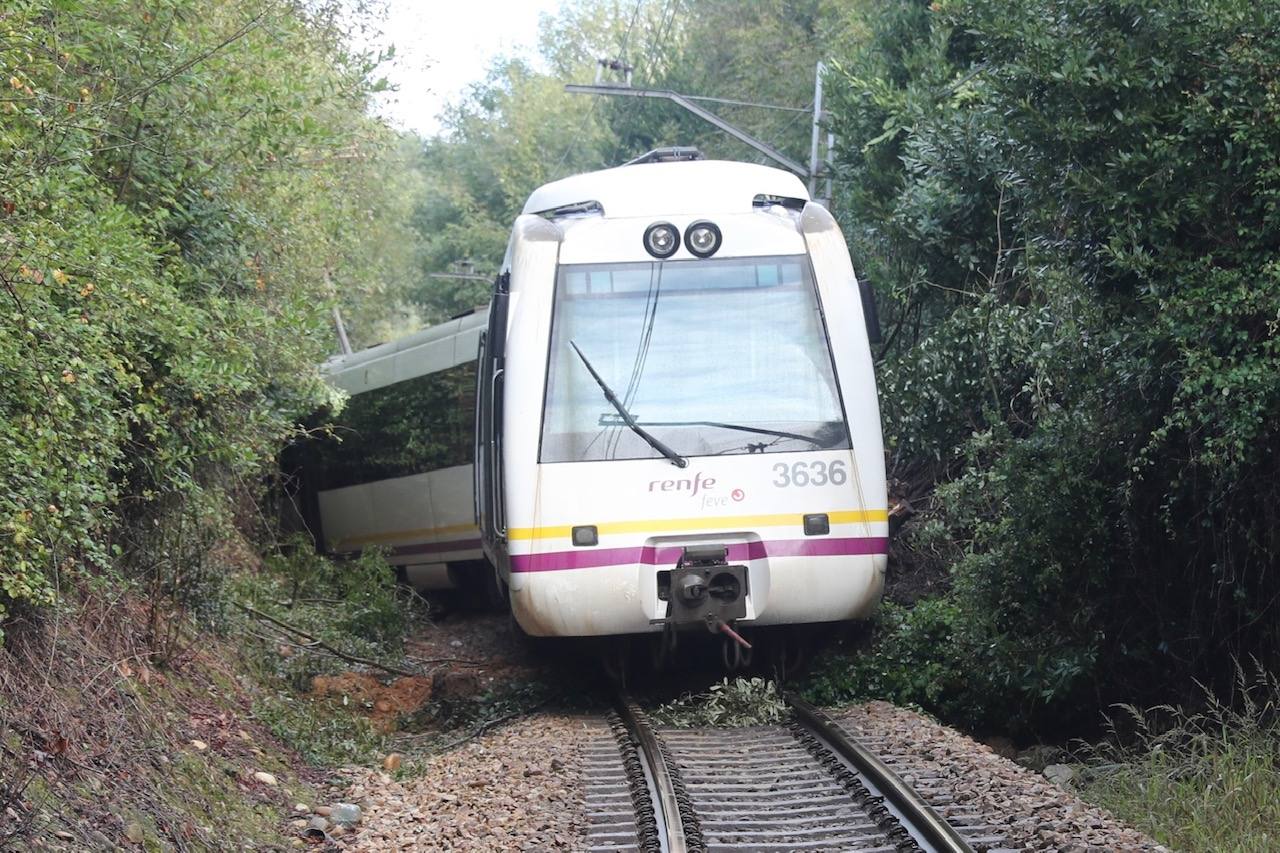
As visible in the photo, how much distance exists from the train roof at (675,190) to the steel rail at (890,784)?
3210mm

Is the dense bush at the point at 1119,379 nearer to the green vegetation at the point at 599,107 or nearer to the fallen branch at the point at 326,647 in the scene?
the fallen branch at the point at 326,647

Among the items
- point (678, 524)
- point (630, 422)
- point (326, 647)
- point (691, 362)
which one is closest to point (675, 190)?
point (691, 362)

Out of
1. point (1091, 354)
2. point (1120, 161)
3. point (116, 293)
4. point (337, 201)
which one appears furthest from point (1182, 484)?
point (337, 201)

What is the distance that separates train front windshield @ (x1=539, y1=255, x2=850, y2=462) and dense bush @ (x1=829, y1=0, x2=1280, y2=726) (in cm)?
146

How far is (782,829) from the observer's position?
6.23 meters

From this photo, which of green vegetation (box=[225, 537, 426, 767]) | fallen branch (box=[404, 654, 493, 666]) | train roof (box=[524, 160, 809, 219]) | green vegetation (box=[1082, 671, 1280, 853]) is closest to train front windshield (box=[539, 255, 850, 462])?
train roof (box=[524, 160, 809, 219])

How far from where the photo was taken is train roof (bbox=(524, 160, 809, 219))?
30.9 ft

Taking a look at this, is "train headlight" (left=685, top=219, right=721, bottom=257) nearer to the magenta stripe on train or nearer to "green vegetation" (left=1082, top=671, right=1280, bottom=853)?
the magenta stripe on train

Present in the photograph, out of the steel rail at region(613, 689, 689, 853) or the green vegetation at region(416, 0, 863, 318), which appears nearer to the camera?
the steel rail at region(613, 689, 689, 853)

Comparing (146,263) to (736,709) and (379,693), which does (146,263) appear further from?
(379,693)

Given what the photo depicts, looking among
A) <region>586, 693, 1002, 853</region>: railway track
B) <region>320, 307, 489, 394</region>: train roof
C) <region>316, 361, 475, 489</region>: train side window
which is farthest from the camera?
<region>316, 361, 475, 489</region>: train side window

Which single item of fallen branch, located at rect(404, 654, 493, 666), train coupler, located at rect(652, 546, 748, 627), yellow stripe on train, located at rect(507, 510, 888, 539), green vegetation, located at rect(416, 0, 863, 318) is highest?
green vegetation, located at rect(416, 0, 863, 318)

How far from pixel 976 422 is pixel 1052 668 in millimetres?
3831

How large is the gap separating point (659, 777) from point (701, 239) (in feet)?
12.0
